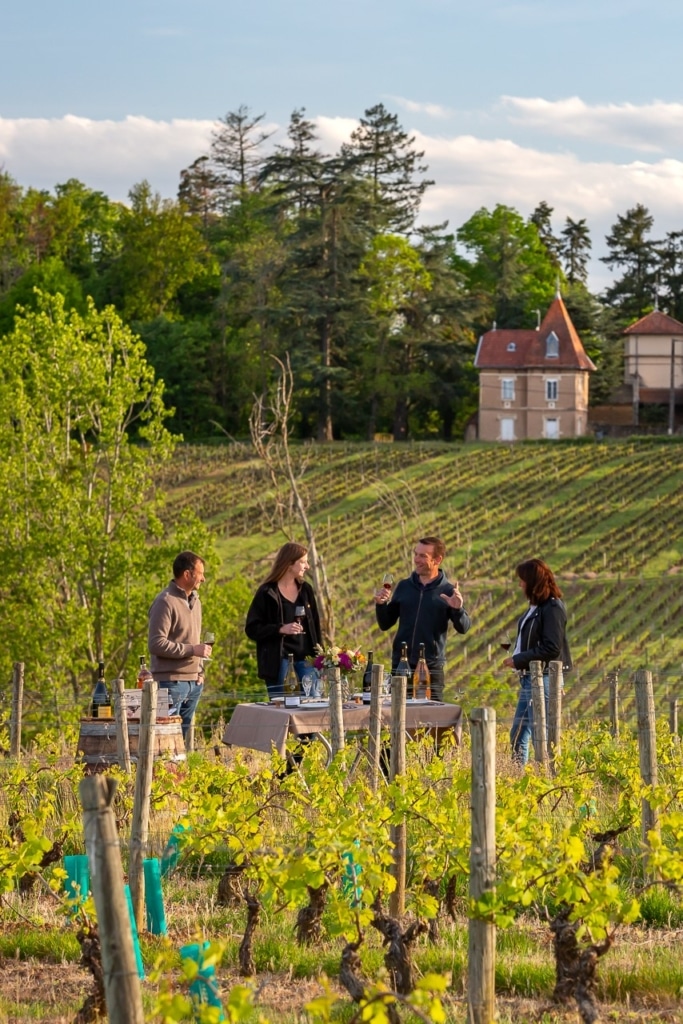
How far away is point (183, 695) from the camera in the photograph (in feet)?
32.1

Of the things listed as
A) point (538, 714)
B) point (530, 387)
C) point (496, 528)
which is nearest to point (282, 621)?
point (538, 714)

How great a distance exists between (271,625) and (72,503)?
17350mm

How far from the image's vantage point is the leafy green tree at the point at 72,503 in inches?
999

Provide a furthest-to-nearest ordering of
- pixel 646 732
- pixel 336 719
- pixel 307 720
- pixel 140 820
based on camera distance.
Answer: pixel 307 720 < pixel 336 719 < pixel 646 732 < pixel 140 820

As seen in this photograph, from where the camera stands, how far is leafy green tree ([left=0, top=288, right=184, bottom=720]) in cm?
2538

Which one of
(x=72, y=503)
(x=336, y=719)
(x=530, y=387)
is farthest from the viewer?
(x=530, y=387)

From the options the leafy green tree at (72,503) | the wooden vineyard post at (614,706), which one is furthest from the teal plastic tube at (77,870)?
the leafy green tree at (72,503)

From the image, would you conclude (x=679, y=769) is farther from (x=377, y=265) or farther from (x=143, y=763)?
(x=377, y=265)

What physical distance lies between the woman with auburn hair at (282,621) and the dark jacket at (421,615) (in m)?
0.46

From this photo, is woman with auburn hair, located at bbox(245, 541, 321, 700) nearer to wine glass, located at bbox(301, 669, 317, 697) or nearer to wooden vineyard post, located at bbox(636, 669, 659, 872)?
wine glass, located at bbox(301, 669, 317, 697)

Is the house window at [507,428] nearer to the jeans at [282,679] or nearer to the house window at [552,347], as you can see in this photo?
the house window at [552,347]

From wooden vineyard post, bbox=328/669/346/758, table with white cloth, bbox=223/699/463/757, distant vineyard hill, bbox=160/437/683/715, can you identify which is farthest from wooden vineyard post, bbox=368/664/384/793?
distant vineyard hill, bbox=160/437/683/715

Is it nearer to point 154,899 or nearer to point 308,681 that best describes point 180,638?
point 308,681

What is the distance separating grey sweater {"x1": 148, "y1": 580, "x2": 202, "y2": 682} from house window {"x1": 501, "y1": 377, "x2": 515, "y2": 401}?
6269 centimetres
